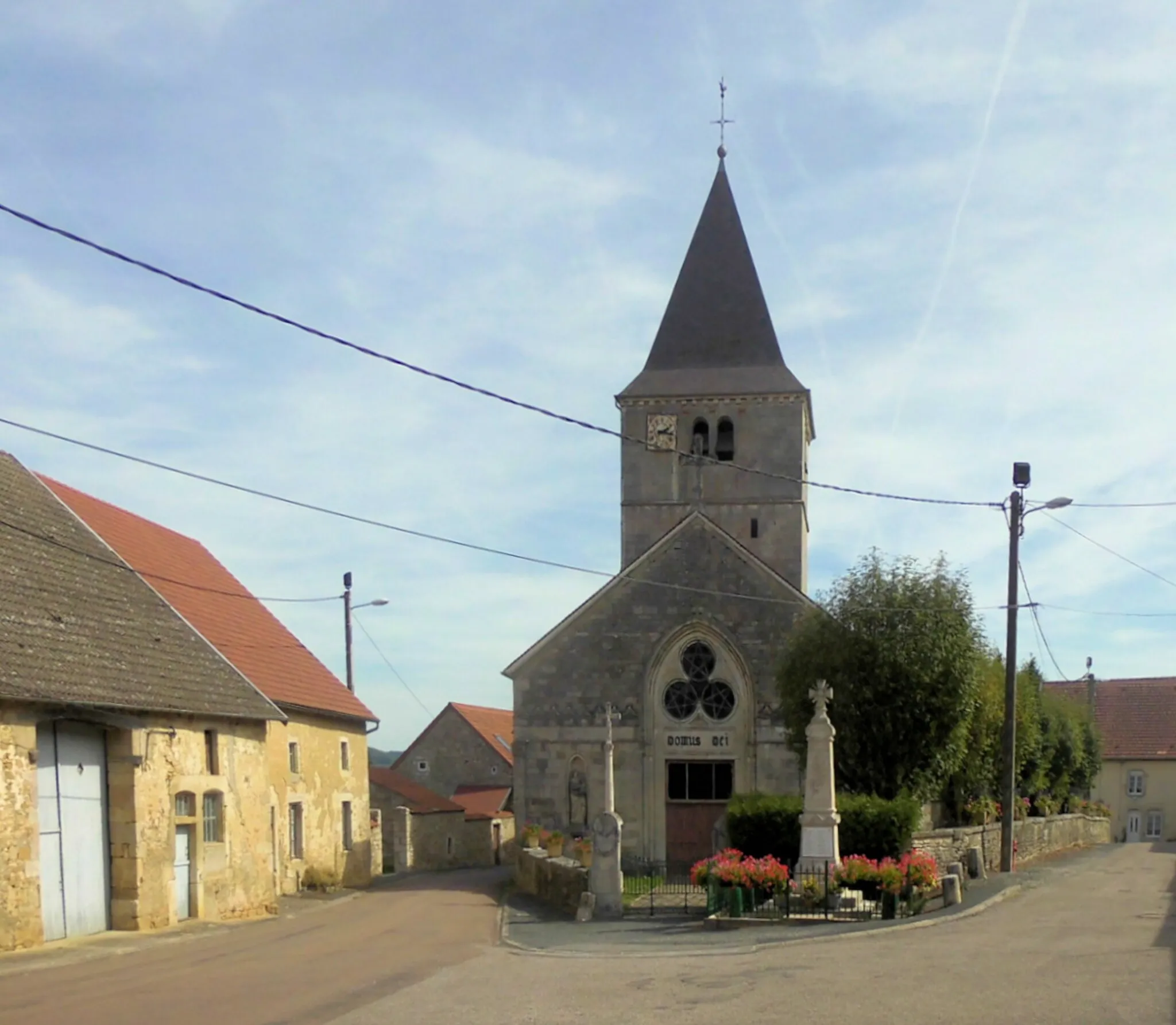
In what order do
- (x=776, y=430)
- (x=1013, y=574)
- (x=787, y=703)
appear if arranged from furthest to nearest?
1. (x=776, y=430)
2. (x=787, y=703)
3. (x=1013, y=574)

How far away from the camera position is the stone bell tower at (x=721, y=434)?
4028 cm

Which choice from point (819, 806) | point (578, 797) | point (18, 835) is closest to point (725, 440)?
point (578, 797)

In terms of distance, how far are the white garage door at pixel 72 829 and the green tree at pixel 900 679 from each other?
15236 millimetres

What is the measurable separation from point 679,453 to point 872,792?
1442 cm

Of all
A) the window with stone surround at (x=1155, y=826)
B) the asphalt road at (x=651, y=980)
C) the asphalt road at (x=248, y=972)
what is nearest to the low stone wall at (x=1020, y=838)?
the asphalt road at (x=651, y=980)

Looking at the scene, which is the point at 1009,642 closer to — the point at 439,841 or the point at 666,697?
the point at 666,697

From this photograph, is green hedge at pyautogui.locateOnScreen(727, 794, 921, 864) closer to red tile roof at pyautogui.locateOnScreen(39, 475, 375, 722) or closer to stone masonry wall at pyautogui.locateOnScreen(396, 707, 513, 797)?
red tile roof at pyautogui.locateOnScreen(39, 475, 375, 722)

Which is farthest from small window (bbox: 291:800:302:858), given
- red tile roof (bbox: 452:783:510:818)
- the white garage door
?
red tile roof (bbox: 452:783:510:818)

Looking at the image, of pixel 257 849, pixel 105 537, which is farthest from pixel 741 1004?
pixel 105 537

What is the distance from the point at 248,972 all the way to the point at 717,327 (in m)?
30.6

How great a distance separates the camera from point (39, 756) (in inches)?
704

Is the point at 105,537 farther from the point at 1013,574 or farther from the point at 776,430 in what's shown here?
the point at 776,430

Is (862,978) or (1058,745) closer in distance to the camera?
(862,978)

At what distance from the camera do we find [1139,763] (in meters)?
63.3
